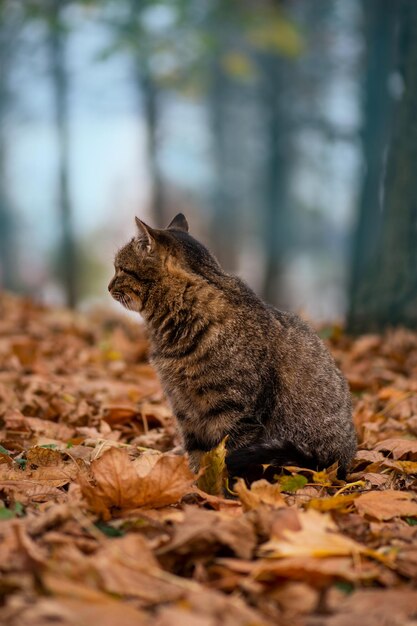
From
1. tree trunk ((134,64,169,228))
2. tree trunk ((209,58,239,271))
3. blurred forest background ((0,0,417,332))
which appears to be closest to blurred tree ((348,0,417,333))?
blurred forest background ((0,0,417,332))

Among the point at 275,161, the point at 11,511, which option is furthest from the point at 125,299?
the point at 275,161

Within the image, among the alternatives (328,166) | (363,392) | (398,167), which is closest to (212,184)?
(328,166)

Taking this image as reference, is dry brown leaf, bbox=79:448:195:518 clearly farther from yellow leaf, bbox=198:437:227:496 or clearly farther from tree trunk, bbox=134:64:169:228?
tree trunk, bbox=134:64:169:228

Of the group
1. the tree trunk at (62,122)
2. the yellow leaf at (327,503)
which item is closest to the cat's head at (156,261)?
the yellow leaf at (327,503)

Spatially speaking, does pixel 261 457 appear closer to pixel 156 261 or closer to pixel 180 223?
pixel 156 261

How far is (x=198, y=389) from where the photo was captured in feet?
11.2

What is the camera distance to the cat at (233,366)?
3314 millimetres

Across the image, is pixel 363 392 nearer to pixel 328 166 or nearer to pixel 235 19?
pixel 235 19

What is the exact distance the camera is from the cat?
130 inches

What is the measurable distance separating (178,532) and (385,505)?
35.8 inches

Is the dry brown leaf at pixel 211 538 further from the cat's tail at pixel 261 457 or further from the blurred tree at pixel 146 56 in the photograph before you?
the blurred tree at pixel 146 56

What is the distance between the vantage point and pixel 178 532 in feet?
6.79

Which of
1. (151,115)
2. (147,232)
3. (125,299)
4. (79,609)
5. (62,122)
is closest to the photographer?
→ (79,609)

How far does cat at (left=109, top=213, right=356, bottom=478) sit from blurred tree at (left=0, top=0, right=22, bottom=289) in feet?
30.0
